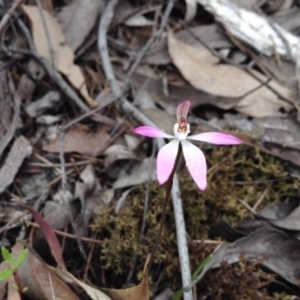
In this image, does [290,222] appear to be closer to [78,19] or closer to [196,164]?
[196,164]

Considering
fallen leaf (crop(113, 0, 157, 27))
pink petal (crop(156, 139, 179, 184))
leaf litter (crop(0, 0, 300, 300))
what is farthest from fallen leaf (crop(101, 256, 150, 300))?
fallen leaf (crop(113, 0, 157, 27))

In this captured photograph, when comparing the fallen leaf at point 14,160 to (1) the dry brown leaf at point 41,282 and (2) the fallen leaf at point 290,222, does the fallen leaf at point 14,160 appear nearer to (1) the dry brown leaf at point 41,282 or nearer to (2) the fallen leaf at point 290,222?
(1) the dry brown leaf at point 41,282

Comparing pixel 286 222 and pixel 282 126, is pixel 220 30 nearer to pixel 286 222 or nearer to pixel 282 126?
pixel 282 126

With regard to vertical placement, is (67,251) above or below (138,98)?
below

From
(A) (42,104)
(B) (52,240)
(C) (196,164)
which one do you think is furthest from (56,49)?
(C) (196,164)

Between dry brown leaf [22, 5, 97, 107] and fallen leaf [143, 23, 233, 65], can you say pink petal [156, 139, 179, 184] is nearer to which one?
dry brown leaf [22, 5, 97, 107]

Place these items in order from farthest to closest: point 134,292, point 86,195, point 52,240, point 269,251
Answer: point 86,195, point 269,251, point 52,240, point 134,292

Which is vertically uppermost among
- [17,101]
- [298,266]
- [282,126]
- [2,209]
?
[17,101]

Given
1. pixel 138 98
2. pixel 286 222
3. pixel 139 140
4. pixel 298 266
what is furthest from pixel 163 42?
pixel 298 266
